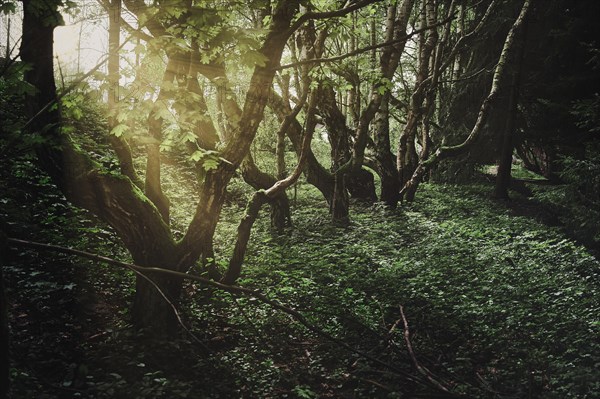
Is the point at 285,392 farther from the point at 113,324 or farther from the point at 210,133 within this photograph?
the point at 210,133

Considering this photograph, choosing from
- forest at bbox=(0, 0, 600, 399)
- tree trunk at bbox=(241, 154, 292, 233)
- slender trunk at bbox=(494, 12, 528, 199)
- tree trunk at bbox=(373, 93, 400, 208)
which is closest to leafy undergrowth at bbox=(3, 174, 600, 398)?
forest at bbox=(0, 0, 600, 399)

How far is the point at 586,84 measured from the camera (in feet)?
34.6

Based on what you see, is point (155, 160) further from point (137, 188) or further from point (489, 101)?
point (489, 101)

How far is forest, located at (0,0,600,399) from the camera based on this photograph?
148 inches

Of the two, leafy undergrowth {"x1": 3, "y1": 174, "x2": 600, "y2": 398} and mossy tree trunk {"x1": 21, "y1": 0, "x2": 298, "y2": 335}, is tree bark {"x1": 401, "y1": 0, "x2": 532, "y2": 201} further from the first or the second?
mossy tree trunk {"x1": 21, "y1": 0, "x2": 298, "y2": 335}

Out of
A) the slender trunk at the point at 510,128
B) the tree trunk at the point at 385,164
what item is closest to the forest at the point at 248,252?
the tree trunk at the point at 385,164

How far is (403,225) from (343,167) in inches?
88.8

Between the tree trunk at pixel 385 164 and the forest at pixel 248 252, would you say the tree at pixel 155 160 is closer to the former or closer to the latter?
the forest at pixel 248 252

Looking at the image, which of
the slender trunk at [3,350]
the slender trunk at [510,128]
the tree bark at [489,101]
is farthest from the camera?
the slender trunk at [510,128]

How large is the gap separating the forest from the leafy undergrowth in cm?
3

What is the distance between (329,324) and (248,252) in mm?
3466

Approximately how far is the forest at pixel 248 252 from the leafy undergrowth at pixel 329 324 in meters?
0.03

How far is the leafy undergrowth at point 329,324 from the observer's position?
13.9 ft

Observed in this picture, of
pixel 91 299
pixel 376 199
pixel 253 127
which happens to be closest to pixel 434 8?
pixel 376 199
